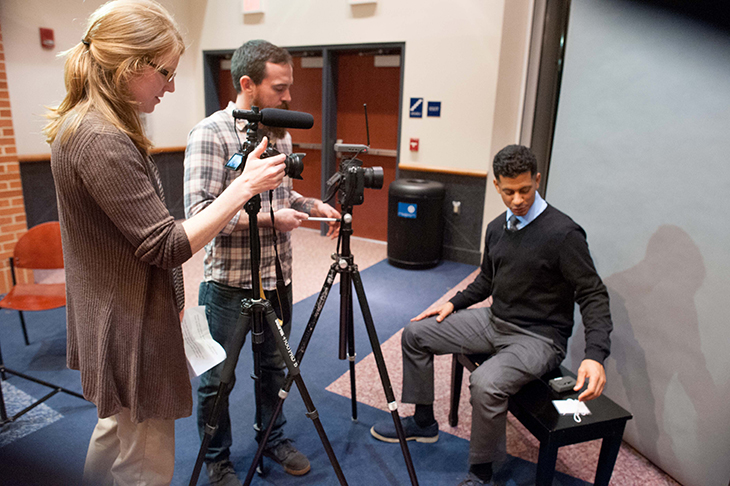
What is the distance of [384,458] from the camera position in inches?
73.5

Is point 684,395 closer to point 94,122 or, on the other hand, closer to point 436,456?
point 436,456

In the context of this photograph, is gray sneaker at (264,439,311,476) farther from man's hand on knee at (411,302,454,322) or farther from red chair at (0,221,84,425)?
red chair at (0,221,84,425)

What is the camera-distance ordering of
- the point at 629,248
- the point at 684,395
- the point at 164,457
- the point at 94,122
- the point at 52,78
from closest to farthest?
the point at 94,122, the point at 164,457, the point at 684,395, the point at 629,248, the point at 52,78

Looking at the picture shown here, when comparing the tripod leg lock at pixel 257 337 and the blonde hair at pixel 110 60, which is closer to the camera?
the blonde hair at pixel 110 60

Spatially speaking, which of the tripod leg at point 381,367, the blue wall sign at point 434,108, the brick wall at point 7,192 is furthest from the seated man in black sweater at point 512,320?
the brick wall at point 7,192

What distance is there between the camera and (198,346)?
4.07 ft

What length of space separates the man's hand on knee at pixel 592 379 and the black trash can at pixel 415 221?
279 centimetres

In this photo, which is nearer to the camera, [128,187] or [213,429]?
[128,187]

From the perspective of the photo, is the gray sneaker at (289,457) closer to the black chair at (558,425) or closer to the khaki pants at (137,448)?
the khaki pants at (137,448)

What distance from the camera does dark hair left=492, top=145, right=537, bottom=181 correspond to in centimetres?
174

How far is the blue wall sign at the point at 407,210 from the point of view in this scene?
4238 mm

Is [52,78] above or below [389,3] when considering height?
below

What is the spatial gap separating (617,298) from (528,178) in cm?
68

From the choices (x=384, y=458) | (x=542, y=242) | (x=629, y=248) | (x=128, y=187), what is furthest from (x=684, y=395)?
(x=128, y=187)
